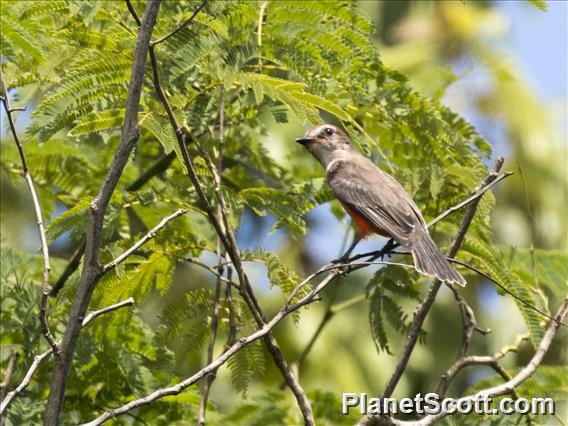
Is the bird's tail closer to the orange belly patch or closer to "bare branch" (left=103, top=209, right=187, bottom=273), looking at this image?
the orange belly patch

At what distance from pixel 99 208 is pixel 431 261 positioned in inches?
80.4

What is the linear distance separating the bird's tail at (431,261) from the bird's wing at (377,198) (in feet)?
0.55

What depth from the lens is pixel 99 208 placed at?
3000 mm

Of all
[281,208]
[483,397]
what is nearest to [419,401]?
[483,397]

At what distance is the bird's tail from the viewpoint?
4.48m

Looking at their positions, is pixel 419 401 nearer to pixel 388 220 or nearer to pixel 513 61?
pixel 388 220

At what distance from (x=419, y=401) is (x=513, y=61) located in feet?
48.0

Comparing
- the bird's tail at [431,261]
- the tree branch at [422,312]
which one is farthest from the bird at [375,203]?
the tree branch at [422,312]

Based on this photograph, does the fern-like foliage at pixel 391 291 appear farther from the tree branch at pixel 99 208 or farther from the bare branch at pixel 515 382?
the tree branch at pixel 99 208

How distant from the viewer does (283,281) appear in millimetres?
4812

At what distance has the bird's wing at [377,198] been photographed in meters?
5.29

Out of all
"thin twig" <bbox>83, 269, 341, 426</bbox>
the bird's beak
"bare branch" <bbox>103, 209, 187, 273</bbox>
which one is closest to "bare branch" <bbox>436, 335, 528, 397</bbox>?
"thin twig" <bbox>83, 269, 341, 426</bbox>

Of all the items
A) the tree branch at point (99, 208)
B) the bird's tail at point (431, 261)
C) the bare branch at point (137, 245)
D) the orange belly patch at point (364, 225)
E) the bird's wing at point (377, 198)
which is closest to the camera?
the tree branch at point (99, 208)

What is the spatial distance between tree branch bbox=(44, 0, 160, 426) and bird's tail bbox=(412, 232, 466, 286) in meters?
1.64
